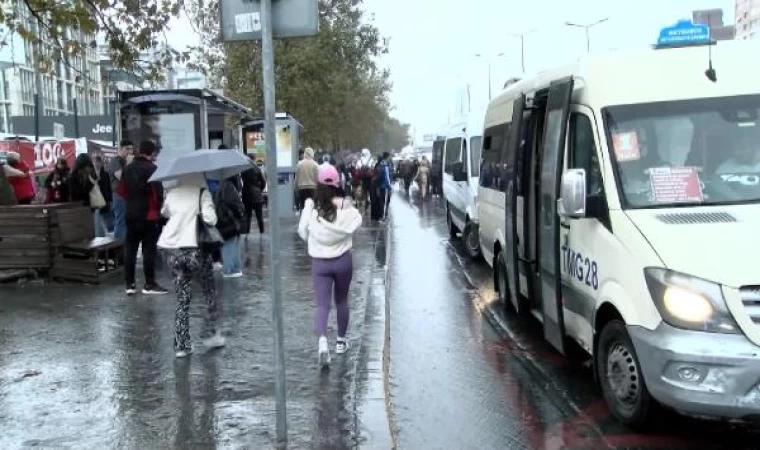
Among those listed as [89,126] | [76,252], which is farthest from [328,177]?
[89,126]

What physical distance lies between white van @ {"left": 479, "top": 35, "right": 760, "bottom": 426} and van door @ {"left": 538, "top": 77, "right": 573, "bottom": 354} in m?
0.02

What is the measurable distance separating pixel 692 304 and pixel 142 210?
6.89 m

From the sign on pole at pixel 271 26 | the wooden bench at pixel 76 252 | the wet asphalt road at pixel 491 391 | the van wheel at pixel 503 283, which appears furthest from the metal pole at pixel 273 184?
the wooden bench at pixel 76 252

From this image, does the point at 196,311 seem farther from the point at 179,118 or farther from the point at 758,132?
the point at 179,118

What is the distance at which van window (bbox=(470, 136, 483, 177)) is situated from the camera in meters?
13.9

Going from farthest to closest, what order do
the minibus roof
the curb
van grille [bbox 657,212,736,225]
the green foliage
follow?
the green foliage, the minibus roof, the curb, van grille [bbox 657,212,736,225]

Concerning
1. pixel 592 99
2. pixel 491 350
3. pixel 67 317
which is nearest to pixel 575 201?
pixel 592 99

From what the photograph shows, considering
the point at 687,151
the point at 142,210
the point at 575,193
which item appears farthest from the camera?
the point at 142,210

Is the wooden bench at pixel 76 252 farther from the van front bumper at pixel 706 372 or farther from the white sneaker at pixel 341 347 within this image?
the van front bumper at pixel 706 372

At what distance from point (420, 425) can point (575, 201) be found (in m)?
1.89

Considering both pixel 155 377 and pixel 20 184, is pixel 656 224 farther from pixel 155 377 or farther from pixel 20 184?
pixel 20 184

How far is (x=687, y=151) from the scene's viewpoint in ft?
18.1

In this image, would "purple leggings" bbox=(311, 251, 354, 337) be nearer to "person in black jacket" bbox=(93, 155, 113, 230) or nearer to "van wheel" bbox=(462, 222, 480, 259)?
"van wheel" bbox=(462, 222, 480, 259)

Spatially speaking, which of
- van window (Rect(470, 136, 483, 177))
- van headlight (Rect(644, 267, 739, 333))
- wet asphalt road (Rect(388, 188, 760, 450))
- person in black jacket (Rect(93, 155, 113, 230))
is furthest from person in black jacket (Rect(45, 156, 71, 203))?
van headlight (Rect(644, 267, 739, 333))
